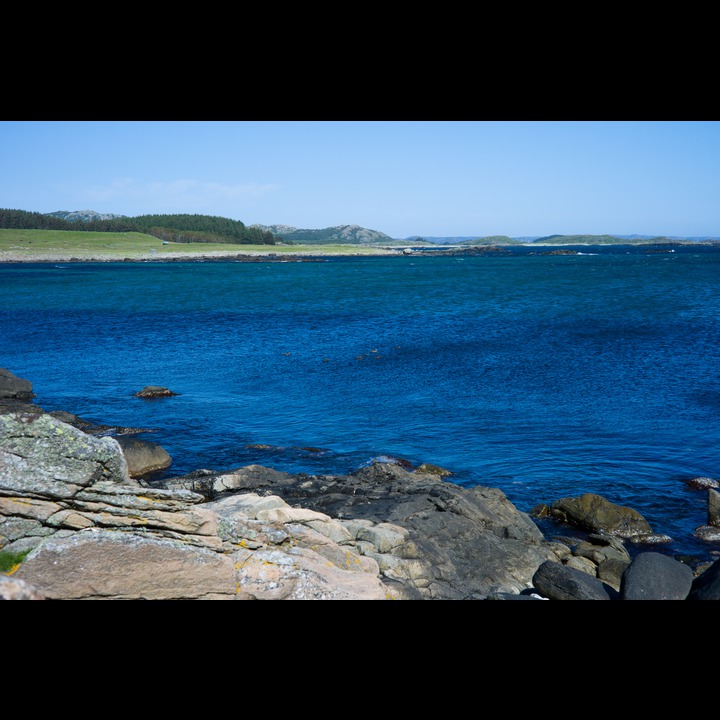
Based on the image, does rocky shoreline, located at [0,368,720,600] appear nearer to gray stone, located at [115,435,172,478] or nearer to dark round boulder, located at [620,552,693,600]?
dark round boulder, located at [620,552,693,600]

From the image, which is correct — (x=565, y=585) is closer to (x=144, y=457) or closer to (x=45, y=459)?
(x=45, y=459)

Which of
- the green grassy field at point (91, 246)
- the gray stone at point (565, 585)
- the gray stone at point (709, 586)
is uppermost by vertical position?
the green grassy field at point (91, 246)

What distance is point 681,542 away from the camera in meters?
15.5

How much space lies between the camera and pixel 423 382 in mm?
31328

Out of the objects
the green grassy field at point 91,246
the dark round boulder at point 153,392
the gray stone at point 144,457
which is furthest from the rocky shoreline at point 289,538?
the green grassy field at point 91,246

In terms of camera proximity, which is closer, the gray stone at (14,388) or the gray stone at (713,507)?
the gray stone at (713,507)

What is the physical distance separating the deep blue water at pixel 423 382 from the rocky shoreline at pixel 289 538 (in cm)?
241

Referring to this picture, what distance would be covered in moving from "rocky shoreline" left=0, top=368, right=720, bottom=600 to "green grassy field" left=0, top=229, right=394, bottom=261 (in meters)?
137

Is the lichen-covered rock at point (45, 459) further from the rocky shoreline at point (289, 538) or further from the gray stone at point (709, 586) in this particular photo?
the gray stone at point (709, 586)

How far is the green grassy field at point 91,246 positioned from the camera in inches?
5497

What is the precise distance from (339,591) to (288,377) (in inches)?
991

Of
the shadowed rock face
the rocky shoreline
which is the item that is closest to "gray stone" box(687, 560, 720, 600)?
the rocky shoreline
